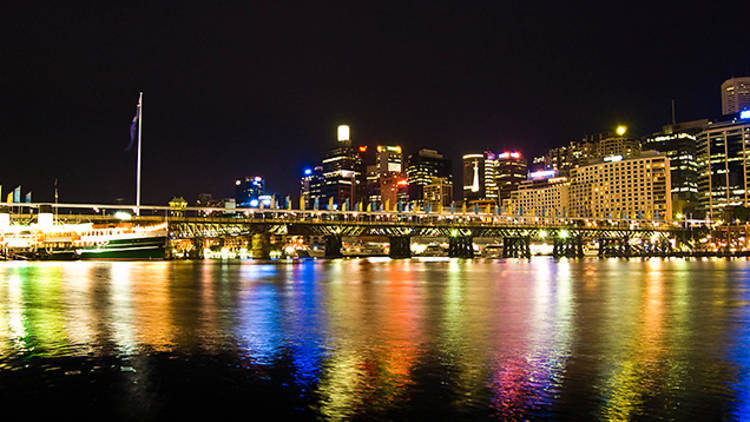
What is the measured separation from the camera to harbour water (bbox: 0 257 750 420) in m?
13.7

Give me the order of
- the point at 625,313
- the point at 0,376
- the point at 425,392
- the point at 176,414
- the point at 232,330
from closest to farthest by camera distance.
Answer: the point at 176,414
the point at 425,392
the point at 0,376
the point at 232,330
the point at 625,313

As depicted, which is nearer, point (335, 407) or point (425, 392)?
point (335, 407)

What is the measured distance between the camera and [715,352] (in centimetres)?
2031

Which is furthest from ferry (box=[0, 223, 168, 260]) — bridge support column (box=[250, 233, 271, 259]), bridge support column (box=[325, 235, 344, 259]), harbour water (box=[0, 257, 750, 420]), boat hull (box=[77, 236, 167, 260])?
harbour water (box=[0, 257, 750, 420])

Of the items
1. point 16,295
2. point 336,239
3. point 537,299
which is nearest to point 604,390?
point 537,299

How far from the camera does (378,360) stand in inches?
735

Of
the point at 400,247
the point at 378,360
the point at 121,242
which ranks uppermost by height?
the point at 121,242

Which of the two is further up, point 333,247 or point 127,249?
point 127,249

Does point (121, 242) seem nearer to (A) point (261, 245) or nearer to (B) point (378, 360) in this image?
(A) point (261, 245)

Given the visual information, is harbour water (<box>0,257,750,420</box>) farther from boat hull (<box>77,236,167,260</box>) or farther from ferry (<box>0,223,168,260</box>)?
ferry (<box>0,223,168,260</box>)

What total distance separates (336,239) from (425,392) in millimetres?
172971

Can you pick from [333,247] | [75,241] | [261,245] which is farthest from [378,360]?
[333,247]

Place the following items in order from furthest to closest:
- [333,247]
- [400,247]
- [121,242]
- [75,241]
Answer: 1. [400,247]
2. [333,247]
3. [121,242]
4. [75,241]

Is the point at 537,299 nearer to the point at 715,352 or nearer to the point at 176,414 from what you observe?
the point at 715,352
